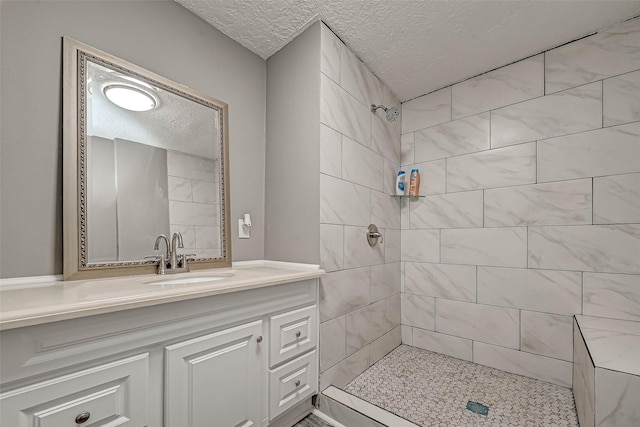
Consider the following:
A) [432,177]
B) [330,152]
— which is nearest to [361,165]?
[330,152]

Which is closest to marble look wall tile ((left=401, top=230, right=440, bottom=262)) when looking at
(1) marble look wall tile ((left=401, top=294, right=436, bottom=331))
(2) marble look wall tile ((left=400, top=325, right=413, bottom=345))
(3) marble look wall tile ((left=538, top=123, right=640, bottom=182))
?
(1) marble look wall tile ((left=401, top=294, right=436, bottom=331))

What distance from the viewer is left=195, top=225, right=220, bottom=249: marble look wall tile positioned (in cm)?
150

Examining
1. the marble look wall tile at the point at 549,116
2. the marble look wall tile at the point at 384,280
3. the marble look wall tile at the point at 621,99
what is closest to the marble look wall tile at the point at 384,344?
the marble look wall tile at the point at 384,280

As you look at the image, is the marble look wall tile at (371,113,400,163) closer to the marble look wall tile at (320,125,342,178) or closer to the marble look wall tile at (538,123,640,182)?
the marble look wall tile at (320,125,342,178)

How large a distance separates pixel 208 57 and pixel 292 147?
72 cm

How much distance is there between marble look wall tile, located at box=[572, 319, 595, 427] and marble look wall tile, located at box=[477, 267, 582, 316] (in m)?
0.14

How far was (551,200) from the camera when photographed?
5.56ft

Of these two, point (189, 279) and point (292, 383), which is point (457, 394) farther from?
point (189, 279)

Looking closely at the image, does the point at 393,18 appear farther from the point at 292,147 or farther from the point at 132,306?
the point at 132,306

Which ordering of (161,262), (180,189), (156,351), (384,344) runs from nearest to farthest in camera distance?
(156,351), (161,262), (180,189), (384,344)

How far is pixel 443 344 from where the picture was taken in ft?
6.78

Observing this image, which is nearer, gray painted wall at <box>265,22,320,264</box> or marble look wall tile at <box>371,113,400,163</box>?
gray painted wall at <box>265,22,320,264</box>

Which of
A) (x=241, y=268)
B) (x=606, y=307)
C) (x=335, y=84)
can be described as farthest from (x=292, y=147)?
(x=606, y=307)

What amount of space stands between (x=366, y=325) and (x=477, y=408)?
0.72 m
